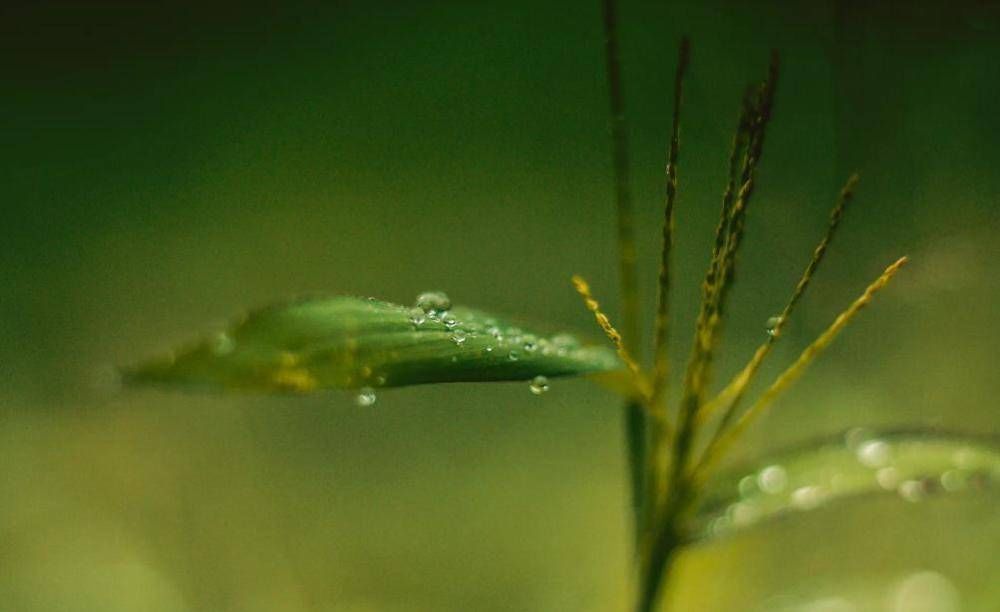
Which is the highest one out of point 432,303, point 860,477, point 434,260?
point 434,260

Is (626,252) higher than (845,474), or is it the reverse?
(626,252)

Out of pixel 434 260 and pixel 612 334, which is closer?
pixel 612 334

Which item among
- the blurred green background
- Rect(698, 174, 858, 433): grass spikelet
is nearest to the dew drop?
Rect(698, 174, 858, 433): grass spikelet

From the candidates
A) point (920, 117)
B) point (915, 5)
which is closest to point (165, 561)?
point (920, 117)

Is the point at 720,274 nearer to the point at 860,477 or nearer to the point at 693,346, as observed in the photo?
the point at 693,346

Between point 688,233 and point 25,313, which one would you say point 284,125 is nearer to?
point 25,313

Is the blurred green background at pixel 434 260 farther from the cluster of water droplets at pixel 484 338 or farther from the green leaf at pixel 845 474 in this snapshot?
the cluster of water droplets at pixel 484 338

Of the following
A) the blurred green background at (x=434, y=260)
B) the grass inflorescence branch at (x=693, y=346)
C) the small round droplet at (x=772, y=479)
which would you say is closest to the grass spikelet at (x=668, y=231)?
the grass inflorescence branch at (x=693, y=346)

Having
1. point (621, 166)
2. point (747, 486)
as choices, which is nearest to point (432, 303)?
point (621, 166)
